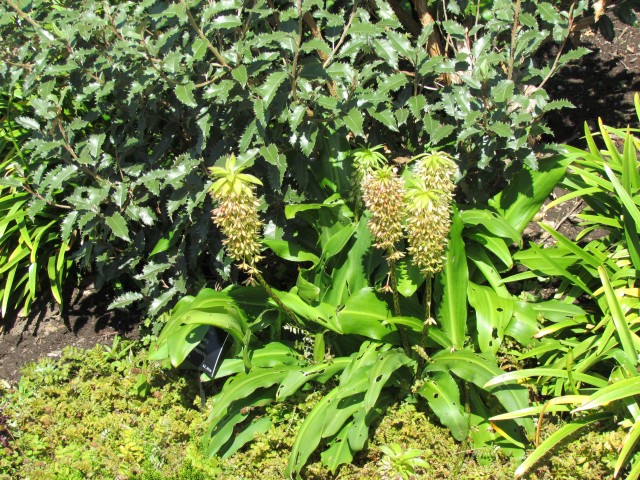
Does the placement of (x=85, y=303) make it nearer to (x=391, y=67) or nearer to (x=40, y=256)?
(x=40, y=256)

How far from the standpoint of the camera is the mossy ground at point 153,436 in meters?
3.18

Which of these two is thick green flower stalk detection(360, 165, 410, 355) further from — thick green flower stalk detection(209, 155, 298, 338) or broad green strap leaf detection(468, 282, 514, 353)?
broad green strap leaf detection(468, 282, 514, 353)

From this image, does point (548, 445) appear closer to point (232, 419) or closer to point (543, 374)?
point (543, 374)

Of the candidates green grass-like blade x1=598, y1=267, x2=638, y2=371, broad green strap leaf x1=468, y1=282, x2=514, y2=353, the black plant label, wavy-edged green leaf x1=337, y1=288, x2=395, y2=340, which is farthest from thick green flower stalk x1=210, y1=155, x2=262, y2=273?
green grass-like blade x1=598, y1=267, x2=638, y2=371

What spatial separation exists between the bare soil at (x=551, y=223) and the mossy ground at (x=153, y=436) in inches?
10.5

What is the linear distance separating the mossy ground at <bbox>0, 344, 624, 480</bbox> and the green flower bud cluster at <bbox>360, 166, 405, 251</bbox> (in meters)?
0.99

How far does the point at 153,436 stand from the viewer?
3746mm

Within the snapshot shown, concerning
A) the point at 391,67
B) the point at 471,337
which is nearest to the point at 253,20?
the point at 391,67

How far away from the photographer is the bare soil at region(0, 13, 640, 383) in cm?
463

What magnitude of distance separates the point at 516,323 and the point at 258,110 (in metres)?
1.65

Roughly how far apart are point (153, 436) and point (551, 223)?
2702 millimetres

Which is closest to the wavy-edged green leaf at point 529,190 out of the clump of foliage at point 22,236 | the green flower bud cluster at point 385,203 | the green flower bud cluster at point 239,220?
the green flower bud cluster at point 385,203

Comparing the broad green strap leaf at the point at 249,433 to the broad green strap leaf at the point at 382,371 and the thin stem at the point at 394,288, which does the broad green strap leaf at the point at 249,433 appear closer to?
the broad green strap leaf at the point at 382,371

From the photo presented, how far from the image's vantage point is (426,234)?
113 inches
